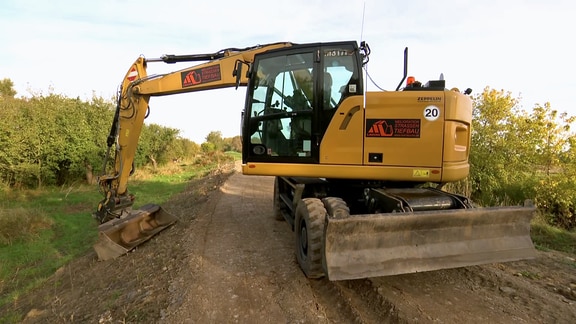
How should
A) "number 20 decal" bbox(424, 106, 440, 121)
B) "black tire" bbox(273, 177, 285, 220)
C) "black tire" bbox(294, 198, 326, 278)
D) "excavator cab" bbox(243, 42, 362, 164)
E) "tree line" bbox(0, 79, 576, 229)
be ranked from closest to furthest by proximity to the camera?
1. "black tire" bbox(294, 198, 326, 278)
2. "number 20 decal" bbox(424, 106, 440, 121)
3. "excavator cab" bbox(243, 42, 362, 164)
4. "black tire" bbox(273, 177, 285, 220)
5. "tree line" bbox(0, 79, 576, 229)

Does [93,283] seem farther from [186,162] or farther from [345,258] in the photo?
[186,162]

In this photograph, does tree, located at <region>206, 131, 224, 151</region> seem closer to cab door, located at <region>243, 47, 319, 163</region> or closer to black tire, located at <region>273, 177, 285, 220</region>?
black tire, located at <region>273, 177, 285, 220</region>

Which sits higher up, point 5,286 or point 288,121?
point 288,121

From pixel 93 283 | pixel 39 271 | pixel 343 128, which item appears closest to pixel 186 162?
pixel 39 271

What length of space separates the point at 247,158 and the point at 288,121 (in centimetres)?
86

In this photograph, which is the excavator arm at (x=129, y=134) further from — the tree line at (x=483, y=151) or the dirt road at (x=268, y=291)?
the tree line at (x=483, y=151)

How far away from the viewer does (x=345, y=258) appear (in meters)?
3.55

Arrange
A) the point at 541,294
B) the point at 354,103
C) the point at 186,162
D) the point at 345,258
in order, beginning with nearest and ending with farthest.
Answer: the point at 345,258 → the point at 541,294 → the point at 354,103 → the point at 186,162

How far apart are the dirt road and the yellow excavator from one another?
380 mm

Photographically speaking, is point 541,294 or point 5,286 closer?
point 541,294

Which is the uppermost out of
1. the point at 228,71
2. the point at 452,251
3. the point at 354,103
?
the point at 228,71

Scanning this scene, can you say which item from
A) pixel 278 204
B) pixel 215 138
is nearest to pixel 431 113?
pixel 278 204

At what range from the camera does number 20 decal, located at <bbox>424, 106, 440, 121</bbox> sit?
14.1 ft

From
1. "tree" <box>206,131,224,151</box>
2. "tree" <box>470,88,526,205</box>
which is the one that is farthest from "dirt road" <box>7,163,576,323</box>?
"tree" <box>206,131,224,151</box>
